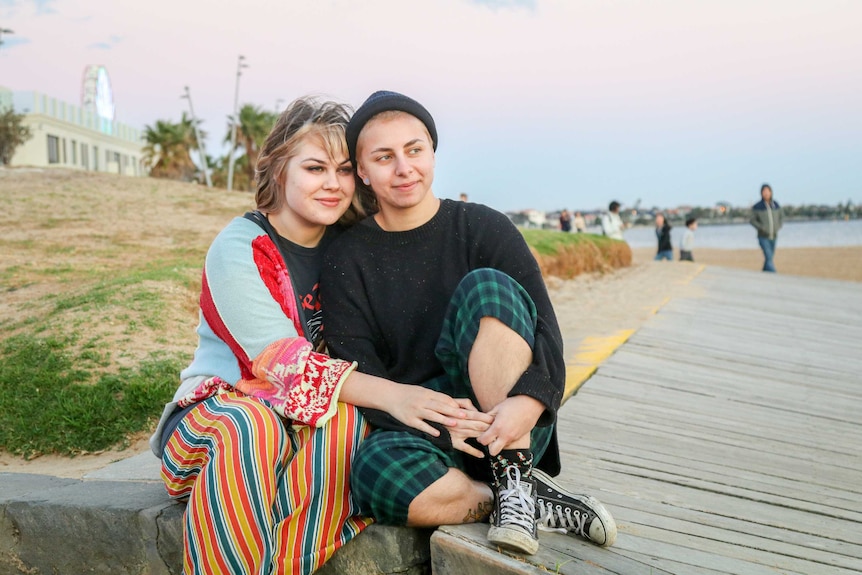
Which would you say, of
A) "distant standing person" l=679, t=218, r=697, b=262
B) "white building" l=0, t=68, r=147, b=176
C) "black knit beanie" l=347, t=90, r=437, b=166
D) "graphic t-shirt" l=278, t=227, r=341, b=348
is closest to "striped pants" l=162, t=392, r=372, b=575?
"graphic t-shirt" l=278, t=227, r=341, b=348

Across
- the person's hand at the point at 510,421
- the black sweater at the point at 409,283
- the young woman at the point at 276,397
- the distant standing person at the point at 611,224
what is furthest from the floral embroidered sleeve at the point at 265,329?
the distant standing person at the point at 611,224

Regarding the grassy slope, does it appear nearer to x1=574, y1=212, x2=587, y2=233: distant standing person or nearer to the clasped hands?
the clasped hands

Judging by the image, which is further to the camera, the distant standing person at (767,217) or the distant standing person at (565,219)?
the distant standing person at (565,219)

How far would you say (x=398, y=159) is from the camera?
2459 millimetres

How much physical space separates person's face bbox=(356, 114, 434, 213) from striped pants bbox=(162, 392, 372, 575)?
0.71m

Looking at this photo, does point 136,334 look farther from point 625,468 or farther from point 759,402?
point 759,402

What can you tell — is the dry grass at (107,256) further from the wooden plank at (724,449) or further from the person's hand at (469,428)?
the person's hand at (469,428)

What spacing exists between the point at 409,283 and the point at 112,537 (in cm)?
134

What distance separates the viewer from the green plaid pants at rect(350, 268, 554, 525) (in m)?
2.15

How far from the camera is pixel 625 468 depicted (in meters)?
3.05

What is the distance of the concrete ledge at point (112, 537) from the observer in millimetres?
2281

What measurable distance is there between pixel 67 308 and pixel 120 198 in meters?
11.1

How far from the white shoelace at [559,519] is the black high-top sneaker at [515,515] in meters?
0.09

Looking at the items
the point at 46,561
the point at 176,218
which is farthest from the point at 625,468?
the point at 176,218
